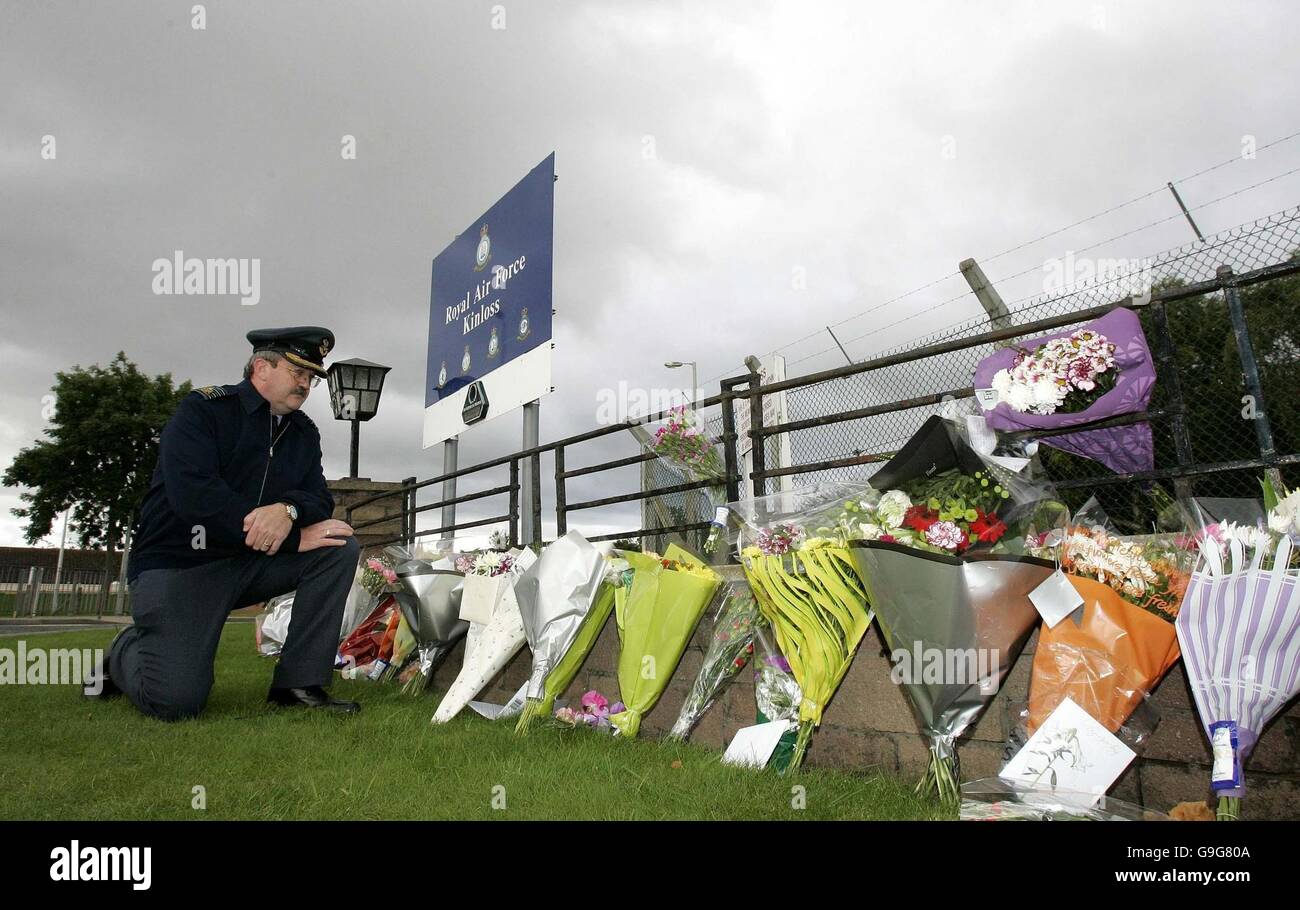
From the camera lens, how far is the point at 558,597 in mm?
3559

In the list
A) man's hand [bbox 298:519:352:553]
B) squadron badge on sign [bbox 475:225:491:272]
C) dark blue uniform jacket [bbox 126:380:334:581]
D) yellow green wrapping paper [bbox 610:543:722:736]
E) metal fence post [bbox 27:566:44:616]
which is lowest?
metal fence post [bbox 27:566:44:616]

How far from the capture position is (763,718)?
277 centimetres

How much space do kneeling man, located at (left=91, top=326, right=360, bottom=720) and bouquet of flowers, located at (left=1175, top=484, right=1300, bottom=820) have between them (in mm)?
3231

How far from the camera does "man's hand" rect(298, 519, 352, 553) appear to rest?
3826 millimetres

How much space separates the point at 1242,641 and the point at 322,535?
11.3ft

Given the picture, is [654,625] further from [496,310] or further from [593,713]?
[496,310]

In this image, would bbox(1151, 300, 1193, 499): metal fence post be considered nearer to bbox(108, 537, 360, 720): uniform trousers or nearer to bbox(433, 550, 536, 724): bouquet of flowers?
bbox(433, 550, 536, 724): bouquet of flowers

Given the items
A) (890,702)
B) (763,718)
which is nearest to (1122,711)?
(890,702)

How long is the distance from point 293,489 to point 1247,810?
3.65 meters

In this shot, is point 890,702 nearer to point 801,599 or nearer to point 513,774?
point 801,599

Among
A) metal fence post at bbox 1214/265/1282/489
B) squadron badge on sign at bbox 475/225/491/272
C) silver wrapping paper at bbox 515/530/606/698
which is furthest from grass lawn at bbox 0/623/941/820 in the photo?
squadron badge on sign at bbox 475/225/491/272

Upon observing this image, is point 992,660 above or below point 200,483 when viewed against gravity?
below

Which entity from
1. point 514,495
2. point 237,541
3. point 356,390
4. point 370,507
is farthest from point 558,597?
point 356,390

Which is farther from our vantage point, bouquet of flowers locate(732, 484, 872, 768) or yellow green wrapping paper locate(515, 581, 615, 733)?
yellow green wrapping paper locate(515, 581, 615, 733)
